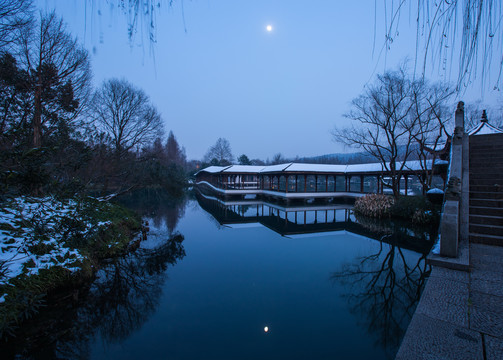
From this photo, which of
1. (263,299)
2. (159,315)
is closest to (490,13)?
(263,299)

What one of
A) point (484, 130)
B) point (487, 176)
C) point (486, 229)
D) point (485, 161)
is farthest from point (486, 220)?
point (484, 130)

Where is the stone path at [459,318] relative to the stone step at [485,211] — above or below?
below

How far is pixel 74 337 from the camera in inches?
143

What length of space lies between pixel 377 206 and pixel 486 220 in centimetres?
902

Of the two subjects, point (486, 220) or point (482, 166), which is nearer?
point (486, 220)

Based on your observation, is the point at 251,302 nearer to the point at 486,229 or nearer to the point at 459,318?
the point at 459,318

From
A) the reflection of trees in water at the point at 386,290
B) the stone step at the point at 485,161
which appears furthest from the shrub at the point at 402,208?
the reflection of trees in water at the point at 386,290

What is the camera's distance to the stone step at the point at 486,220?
15.3ft

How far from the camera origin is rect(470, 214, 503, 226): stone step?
4.67m

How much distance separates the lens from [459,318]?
7.80 ft

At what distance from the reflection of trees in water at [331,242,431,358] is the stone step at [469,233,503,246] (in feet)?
4.73

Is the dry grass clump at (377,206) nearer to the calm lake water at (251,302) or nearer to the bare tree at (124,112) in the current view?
the calm lake water at (251,302)

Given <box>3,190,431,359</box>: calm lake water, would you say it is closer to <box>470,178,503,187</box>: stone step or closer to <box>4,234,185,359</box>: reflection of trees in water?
<box>4,234,185,359</box>: reflection of trees in water

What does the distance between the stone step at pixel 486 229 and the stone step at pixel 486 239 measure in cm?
18
